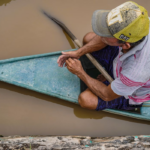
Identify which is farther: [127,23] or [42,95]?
[42,95]

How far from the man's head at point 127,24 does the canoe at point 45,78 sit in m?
0.94

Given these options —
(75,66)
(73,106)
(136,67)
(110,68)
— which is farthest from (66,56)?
(136,67)

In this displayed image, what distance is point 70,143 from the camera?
5.09 feet

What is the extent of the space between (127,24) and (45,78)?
1139mm

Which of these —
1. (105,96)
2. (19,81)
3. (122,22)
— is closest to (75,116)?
(105,96)

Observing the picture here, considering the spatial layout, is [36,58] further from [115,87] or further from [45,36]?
[115,87]

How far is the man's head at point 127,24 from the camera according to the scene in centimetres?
99

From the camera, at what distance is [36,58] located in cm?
190

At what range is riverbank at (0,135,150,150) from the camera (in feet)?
4.74

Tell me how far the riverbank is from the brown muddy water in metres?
0.27

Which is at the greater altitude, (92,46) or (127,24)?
(92,46)

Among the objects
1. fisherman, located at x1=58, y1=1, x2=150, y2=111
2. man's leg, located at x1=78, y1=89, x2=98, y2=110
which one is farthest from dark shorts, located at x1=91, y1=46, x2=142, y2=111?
fisherman, located at x1=58, y1=1, x2=150, y2=111

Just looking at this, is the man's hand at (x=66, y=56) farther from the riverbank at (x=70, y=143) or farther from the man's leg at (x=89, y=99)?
the riverbank at (x=70, y=143)

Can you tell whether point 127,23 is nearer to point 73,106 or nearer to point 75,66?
point 75,66
